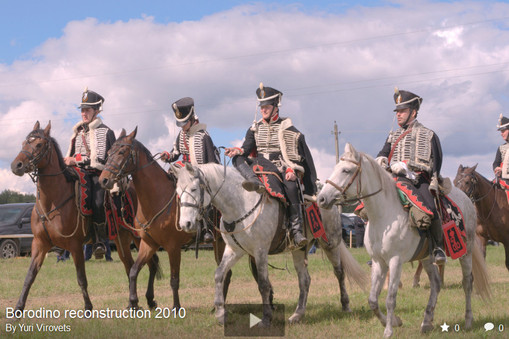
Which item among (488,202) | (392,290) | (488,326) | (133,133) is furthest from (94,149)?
(488,202)

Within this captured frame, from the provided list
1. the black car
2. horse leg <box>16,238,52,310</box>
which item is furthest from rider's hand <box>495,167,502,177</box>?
the black car

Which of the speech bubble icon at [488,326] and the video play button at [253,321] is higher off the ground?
the video play button at [253,321]

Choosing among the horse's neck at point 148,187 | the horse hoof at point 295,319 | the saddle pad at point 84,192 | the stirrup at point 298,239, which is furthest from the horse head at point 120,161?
the horse hoof at point 295,319

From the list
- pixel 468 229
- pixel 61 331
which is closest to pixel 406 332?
pixel 468 229

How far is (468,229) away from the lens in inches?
371

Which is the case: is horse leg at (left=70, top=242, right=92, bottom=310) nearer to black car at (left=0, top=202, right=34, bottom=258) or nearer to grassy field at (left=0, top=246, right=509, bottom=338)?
grassy field at (left=0, top=246, right=509, bottom=338)

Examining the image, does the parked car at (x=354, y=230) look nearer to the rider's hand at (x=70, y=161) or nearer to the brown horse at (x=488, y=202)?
the brown horse at (x=488, y=202)

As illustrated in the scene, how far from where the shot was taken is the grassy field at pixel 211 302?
27.6 feet

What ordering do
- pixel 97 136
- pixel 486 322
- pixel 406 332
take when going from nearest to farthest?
pixel 406 332 → pixel 486 322 → pixel 97 136

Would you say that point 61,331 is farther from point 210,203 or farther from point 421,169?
point 421,169

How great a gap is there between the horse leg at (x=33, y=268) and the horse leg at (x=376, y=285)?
15.3ft

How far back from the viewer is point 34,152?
9562mm

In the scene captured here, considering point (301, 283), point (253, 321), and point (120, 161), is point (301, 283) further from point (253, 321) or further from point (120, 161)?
point (120, 161)

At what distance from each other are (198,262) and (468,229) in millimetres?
12256
